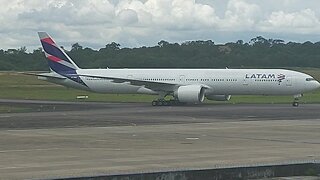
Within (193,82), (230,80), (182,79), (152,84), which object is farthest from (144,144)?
(182,79)

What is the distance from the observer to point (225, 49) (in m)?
152

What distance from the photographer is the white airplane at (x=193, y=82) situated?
2279 inches

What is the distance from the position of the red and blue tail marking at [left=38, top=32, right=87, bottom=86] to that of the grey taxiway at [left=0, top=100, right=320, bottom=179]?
80.9ft

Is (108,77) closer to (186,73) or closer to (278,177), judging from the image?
(186,73)

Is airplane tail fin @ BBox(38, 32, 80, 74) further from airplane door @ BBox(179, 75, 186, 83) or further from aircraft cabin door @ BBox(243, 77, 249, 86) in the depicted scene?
aircraft cabin door @ BBox(243, 77, 249, 86)

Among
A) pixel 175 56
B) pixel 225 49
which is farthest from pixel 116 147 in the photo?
pixel 225 49

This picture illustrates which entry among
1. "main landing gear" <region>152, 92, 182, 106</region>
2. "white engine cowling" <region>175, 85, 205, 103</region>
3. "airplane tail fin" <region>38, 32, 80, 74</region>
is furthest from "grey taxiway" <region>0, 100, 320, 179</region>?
"airplane tail fin" <region>38, 32, 80, 74</region>

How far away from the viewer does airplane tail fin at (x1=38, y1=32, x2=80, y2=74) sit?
211 feet

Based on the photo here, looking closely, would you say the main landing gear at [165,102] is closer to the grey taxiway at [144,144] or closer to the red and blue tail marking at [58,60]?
the red and blue tail marking at [58,60]

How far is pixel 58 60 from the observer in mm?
64375

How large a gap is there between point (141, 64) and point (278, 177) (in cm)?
10825

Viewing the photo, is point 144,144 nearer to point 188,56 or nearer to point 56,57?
point 56,57

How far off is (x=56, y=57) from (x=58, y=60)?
1.12 feet

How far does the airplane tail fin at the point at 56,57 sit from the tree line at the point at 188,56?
54202mm
